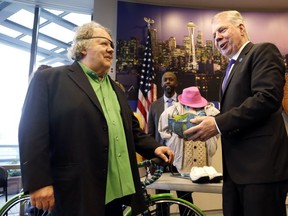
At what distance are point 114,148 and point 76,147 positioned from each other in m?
0.18

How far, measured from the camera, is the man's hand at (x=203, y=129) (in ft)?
4.28

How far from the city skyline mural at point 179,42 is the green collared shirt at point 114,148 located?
2.61 m

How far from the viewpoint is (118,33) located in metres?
3.98

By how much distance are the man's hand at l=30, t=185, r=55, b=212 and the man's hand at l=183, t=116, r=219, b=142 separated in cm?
69

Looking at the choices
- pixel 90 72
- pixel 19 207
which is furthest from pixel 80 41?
pixel 19 207

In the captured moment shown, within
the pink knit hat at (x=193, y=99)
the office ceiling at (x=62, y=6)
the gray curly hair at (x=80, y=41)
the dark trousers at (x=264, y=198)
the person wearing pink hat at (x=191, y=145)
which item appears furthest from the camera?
the office ceiling at (x=62, y=6)

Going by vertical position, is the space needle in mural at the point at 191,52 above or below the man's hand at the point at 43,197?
above

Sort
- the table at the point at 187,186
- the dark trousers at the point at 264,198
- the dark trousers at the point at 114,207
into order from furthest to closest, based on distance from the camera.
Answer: the table at the point at 187,186 < the dark trousers at the point at 114,207 < the dark trousers at the point at 264,198

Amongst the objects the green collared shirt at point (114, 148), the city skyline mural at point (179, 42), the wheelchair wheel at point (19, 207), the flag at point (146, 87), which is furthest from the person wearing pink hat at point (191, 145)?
the city skyline mural at point (179, 42)

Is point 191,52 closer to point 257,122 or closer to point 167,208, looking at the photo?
point 167,208

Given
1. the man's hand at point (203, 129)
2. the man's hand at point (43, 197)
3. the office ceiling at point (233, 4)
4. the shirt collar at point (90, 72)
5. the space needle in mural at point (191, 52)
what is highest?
the office ceiling at point (233, 4)

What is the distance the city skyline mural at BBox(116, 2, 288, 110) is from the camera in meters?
3.98

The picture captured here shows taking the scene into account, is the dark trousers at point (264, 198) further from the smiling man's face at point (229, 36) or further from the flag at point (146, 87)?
the flag at point (146, 87)

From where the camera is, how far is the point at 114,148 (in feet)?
4.01
